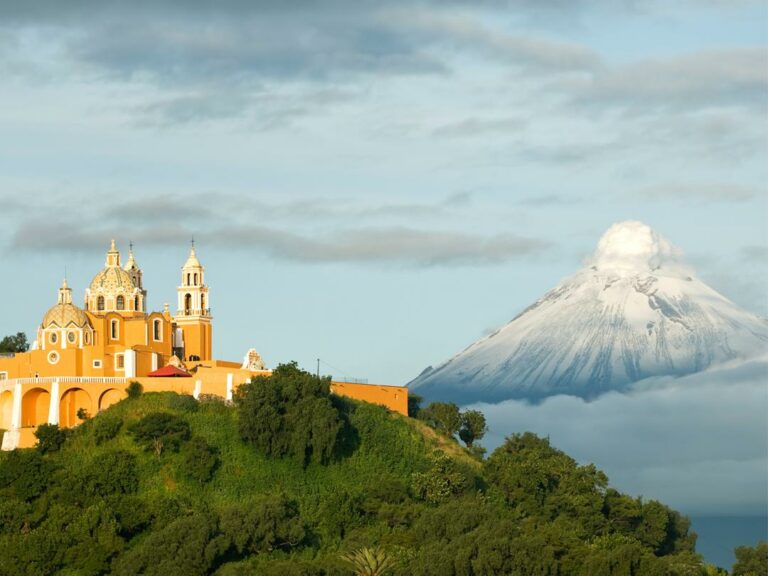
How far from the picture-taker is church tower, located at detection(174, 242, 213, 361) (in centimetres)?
9012

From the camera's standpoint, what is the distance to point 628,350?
160 metres

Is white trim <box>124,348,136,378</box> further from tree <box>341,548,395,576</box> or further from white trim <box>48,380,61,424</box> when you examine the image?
tree <box>341,548,395,576</box>

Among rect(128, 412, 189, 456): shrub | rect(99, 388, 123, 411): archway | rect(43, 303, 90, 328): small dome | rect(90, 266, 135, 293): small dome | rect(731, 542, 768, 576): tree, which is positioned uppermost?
rect(90, 266, 135, 293): small dome

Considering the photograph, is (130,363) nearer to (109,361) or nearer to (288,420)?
(109,361)

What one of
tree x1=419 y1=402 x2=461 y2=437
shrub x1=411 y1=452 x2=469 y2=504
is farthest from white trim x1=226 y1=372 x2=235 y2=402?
tree x1=419 y1=402 x2=461 y2=437

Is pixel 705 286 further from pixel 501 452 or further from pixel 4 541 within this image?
pixel 4 541

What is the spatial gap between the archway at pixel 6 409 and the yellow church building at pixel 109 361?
43 millimetres

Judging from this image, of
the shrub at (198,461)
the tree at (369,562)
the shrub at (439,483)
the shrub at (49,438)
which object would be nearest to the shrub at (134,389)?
the shrub at (49,438)

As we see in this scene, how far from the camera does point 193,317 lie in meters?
90.2

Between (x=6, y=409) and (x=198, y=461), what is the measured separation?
10.5 metres

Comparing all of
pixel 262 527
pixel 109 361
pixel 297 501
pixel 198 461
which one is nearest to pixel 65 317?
pixel 109 361

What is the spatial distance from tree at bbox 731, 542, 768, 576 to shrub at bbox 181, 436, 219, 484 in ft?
77.2

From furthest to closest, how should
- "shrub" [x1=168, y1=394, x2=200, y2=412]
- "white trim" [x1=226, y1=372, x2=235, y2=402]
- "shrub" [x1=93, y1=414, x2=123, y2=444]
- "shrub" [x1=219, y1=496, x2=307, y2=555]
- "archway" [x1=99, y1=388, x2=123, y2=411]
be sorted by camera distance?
"white trim" [x1=226, y1=372, x2=235, y2=402], "archway" [x1=99, y1=388, x2=123, y2=411], "shrub" [x1=168, y1=394, x2=200, y2=412], "shrub" [x1=93, y1=414, x2=123, y2=444], "shrub" [x1=219, y1=496, x2=307, y2=555]

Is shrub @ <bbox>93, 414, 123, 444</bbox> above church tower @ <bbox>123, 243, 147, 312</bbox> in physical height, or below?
below
